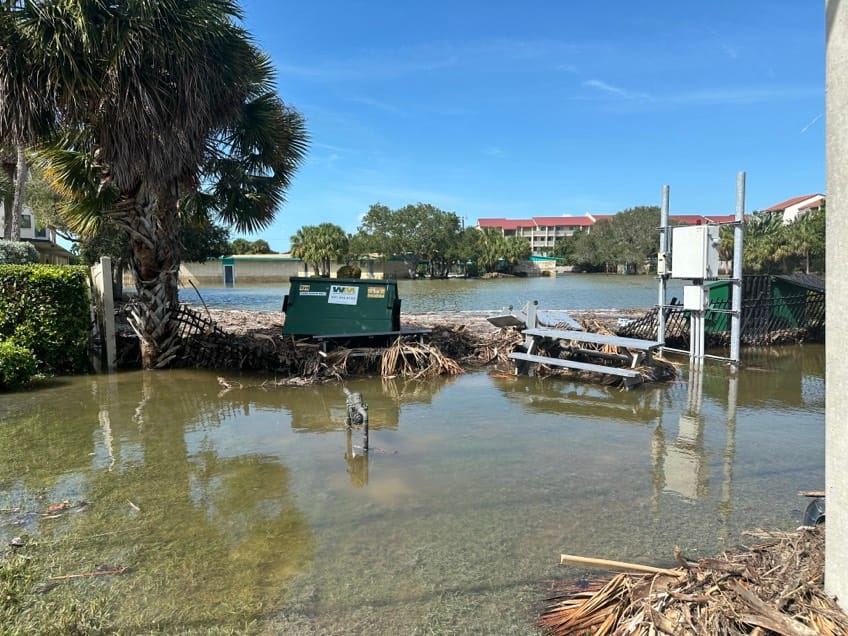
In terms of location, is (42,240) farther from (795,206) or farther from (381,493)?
(795,206)

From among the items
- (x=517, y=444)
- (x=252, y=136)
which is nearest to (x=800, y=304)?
(x=517, y=444)

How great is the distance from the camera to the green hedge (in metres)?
9.82

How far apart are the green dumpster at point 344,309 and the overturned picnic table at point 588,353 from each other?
277 cm

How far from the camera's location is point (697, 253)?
36.6ft

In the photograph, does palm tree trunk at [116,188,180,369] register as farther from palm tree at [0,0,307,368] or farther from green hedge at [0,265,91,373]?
green hedge at [0,265,91,373]

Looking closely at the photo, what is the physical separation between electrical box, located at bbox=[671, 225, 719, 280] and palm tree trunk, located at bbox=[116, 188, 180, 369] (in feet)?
33.3

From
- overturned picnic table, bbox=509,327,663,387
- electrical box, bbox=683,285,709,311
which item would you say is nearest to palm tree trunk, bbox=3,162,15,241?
overturned picnic table, bbox=509,327,663,387

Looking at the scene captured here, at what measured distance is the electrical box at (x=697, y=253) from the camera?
36.3 feet

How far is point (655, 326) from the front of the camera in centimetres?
1351

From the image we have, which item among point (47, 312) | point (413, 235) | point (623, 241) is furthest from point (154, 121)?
point (623, 241)

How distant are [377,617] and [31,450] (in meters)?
5.16

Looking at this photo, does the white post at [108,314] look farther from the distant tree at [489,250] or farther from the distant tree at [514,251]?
the distant tree at [514,251]

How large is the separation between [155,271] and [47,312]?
1944 millimetres

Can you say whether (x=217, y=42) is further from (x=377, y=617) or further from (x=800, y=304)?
(x=800, y=304)
